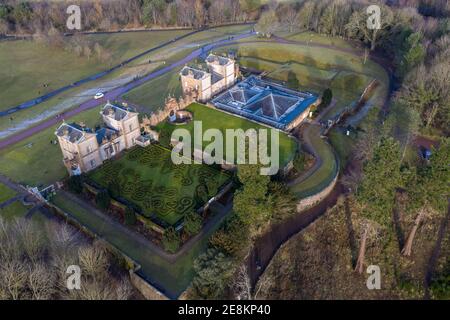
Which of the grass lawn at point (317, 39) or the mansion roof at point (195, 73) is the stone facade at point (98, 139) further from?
the grass lawn at point (317, 39)

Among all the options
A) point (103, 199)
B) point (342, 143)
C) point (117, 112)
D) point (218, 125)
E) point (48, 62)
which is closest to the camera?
point (103, 199)

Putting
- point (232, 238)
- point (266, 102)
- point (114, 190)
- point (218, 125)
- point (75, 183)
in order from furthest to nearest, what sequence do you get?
point (266, 102), point (218, 125), point (114, 190), point (75, 183), point (232, 238)

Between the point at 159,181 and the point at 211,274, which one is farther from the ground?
the point at 211,274

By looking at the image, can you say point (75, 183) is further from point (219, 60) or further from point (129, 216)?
point (219, 60)

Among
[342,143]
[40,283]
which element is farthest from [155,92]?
[40,283]

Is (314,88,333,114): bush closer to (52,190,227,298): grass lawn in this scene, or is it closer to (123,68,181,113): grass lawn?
(123,68,181,113): grass lawn

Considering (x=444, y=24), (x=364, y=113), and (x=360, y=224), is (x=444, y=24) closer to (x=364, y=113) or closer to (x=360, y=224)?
(x=364, y=113)
